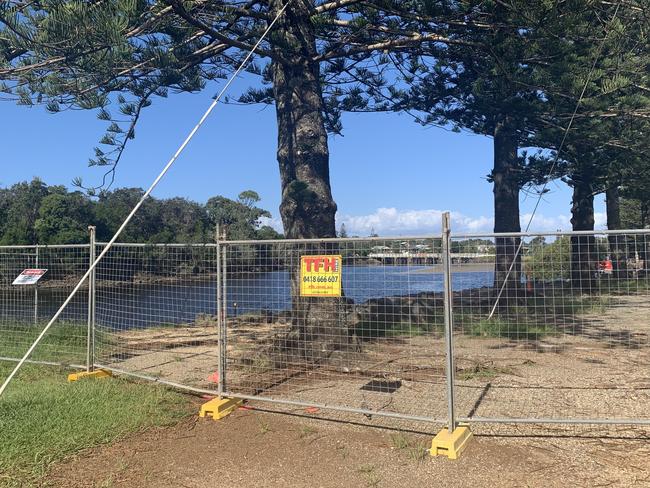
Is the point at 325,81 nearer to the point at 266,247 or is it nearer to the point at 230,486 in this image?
the point at 266,247

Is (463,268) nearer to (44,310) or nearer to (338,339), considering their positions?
(338,339)

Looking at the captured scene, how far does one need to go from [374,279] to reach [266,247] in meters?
1.76

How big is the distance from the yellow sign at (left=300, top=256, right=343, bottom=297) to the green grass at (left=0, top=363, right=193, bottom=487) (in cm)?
178

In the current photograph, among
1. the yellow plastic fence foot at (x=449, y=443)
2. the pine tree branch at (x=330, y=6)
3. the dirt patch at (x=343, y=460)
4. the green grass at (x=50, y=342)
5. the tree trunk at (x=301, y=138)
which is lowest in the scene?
the dirt patch at (x=343, y=460)

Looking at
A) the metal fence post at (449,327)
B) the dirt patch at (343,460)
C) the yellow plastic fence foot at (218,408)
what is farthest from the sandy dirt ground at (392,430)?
the metal fence post at (449,327)

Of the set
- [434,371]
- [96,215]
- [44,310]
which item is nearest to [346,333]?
[434,371]

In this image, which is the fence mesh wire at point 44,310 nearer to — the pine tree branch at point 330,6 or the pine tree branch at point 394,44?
the pine tree branch at point 330,6

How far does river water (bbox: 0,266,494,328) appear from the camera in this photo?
5.54 m

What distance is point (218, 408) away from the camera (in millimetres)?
5254

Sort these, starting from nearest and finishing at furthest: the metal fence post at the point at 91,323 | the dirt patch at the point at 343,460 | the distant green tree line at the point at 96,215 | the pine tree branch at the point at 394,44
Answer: the dirt patch at the point at 343,460 → the metal fence post at the point at 91,323 → the pine tree branch at the point at 394,44 → the distant green tree line at the point at 96,215

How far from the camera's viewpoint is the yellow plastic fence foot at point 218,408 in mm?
5242

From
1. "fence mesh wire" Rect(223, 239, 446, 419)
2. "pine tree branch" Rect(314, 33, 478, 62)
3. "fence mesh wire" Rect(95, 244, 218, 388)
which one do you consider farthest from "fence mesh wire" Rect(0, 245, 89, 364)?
"pine tree branch" Rect(314, 33, 478, 62)

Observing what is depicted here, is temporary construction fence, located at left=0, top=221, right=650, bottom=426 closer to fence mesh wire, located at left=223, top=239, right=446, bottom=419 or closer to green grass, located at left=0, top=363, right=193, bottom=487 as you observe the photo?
fence mesh wire, located at left=223, top=239, right=446, bottom=419

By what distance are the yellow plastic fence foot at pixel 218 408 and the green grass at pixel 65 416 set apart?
0.21m
